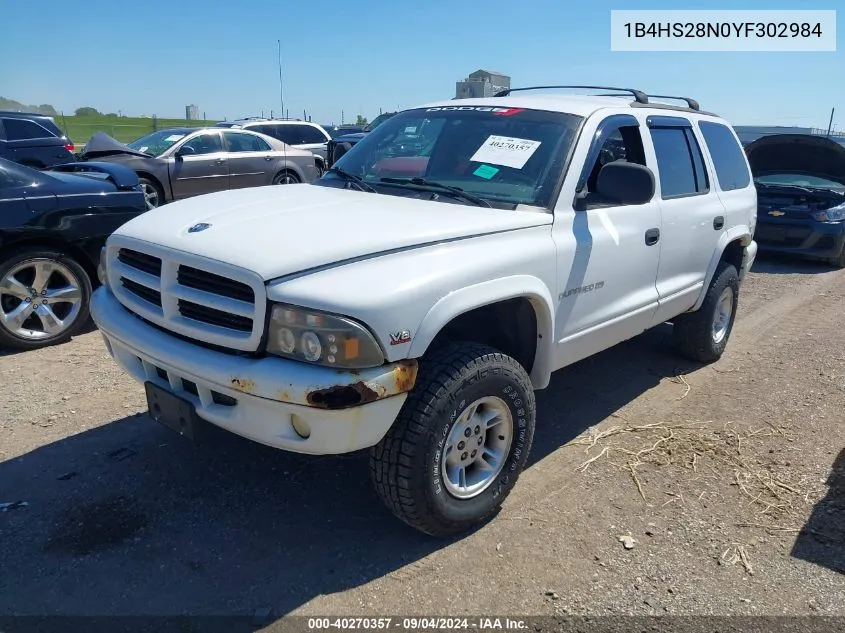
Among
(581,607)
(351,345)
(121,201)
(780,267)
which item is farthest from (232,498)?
(780,267)

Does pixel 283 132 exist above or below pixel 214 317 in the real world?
above

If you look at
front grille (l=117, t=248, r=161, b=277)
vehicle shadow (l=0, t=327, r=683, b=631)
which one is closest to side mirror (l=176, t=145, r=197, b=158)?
vehicle shadow (l=0, t=327, r=683, b=631)

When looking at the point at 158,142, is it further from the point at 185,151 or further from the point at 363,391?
the point at 363,391

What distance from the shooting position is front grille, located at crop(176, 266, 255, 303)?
2.59m

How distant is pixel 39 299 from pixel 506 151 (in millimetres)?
3787

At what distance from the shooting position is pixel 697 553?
9.91 ft

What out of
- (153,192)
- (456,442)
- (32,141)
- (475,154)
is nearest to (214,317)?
(456,442)

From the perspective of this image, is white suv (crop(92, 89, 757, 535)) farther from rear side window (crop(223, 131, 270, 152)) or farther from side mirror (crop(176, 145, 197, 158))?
rear side window (crop(223, 131, 270, 152))

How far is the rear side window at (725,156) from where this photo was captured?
502cm

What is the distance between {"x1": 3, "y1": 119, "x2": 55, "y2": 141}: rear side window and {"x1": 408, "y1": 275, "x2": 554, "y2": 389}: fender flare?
13332 millimetres

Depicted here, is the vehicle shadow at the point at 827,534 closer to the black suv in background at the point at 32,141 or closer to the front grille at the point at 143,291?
the front grille at the point at 143,291

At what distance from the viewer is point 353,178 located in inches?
159

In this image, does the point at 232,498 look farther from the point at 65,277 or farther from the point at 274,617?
the point at 65,277

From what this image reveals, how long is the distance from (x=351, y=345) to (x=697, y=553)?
189 centimetres
